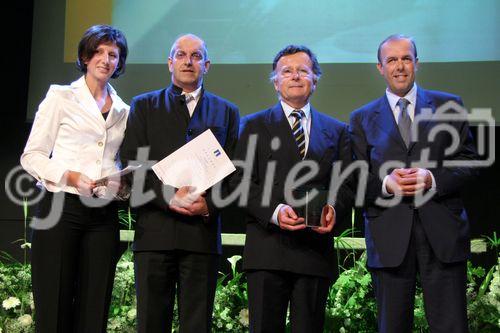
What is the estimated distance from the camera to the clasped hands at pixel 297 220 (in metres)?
2.37

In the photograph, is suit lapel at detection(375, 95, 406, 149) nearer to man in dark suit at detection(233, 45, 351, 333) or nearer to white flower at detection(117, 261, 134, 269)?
man in dark suit at detection(233, 45, 351, 333)

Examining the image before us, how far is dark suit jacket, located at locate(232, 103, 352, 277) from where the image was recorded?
8.02 ft

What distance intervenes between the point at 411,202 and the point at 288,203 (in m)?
0.52

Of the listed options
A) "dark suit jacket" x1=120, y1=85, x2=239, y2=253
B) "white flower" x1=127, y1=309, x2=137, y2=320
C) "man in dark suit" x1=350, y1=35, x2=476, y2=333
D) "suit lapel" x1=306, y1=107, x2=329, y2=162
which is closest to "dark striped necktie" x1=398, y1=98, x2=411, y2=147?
"man in dark suit" x1=350, y1=35, x2=476, y2=333

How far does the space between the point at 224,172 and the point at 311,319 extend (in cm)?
69

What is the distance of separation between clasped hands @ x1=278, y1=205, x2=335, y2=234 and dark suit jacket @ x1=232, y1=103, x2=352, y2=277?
2.2 inches

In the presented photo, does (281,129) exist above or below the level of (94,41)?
below

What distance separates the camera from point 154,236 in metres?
2.50

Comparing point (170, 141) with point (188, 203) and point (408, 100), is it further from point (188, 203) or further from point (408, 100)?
point (408, 100)

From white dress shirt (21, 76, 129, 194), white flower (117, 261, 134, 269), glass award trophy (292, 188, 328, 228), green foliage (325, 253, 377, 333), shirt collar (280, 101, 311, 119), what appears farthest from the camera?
white flower (117, 261, 134, 269)

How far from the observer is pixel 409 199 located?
2545 millimetres

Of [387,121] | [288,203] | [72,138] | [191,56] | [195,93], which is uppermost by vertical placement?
[191,56]

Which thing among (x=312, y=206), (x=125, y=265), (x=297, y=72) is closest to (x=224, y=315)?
(x=125, y=265)

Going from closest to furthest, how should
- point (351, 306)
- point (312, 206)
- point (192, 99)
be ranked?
point (312, 206) → point (192, 99) → point (351, 306)
